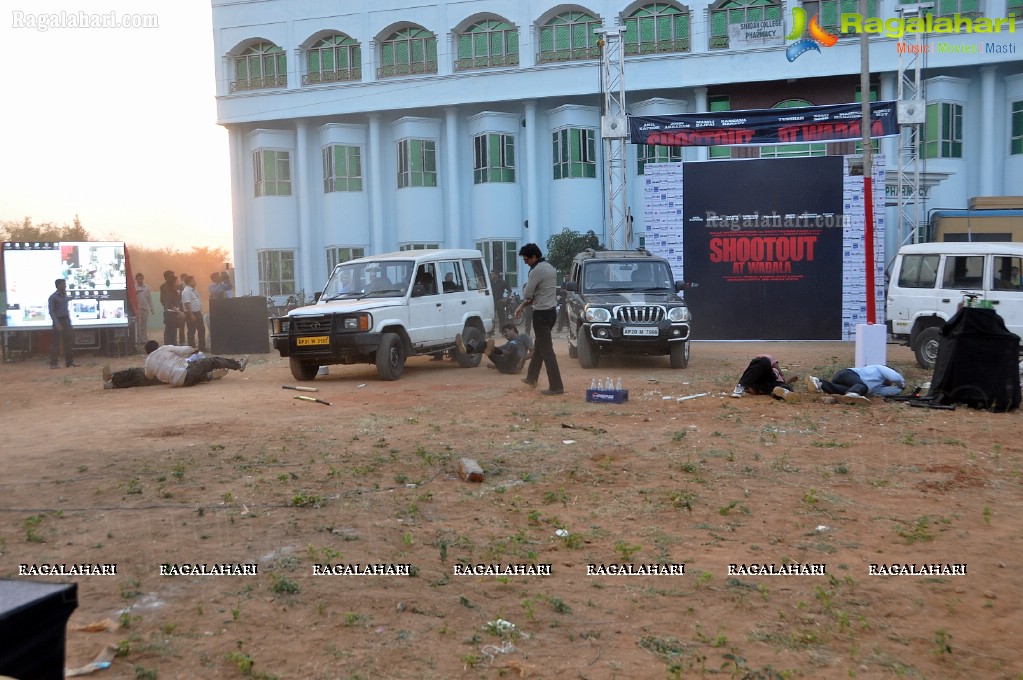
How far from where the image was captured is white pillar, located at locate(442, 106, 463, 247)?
116ft

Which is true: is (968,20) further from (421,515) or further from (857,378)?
(421,515)

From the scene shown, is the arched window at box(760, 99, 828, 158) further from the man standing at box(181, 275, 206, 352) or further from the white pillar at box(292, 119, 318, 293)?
the man standing at box(181, 275, 206, 352)

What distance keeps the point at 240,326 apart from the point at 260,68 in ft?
67.7

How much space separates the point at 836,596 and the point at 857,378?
7.46 metres

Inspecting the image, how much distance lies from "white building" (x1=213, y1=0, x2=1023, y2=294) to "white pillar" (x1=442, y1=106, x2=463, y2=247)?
7 cm

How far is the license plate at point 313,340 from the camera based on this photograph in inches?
534

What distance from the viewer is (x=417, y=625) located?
4.22m

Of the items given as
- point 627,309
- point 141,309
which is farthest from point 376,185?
point 627,309

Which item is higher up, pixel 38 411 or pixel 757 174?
pixel 757 174

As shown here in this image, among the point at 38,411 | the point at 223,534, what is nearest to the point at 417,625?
the point at 223,534

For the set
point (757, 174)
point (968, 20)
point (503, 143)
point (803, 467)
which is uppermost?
point (968, 20)

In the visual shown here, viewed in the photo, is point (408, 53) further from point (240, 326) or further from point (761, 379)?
point (761, 379)

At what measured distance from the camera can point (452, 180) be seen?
35438 mm

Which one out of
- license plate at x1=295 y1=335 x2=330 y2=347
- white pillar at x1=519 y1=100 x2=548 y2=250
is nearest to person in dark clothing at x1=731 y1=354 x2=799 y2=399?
license plate at x1=295 y1=335 x2=330 y2=347
